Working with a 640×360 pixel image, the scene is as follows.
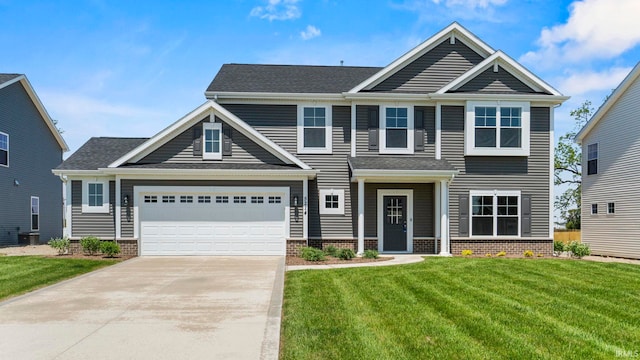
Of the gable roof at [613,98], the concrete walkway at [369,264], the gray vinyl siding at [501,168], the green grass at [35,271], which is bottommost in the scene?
the concrete walkway at [369,264]

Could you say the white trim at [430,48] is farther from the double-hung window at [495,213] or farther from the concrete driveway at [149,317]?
the concrete driveway at [149,317]

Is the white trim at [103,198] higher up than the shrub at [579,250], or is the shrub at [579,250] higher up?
the white trim at [103,198]

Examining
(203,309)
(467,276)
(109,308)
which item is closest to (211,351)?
(203,309)

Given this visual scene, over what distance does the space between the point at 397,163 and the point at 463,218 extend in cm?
320

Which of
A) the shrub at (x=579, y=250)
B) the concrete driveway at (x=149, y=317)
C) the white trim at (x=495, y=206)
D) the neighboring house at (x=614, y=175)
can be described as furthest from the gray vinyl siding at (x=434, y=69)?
the concrete driveway at (x=149, y=317)

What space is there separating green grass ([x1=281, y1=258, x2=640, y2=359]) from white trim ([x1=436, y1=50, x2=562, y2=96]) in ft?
24.4

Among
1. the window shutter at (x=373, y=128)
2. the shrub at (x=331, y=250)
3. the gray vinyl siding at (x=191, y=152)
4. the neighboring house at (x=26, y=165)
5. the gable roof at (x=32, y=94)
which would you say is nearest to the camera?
the shrub at (x=331, y=250)

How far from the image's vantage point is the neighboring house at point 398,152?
16141 mm

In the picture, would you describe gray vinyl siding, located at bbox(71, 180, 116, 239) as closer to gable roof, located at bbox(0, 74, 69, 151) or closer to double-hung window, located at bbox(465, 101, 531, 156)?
gable roof, located at bbox(0, 74, 69, 151)

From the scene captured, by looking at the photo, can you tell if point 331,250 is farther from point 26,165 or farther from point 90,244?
point 26,165

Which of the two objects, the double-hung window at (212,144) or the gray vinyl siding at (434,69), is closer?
the double-hung window at (212,144)

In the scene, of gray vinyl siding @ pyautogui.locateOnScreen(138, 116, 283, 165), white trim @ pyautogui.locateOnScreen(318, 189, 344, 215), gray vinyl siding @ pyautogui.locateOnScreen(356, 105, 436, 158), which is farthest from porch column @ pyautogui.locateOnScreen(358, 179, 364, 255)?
gray vinyl siding @ pyautogui.locateOnScreen(138, 116, 283, 165)

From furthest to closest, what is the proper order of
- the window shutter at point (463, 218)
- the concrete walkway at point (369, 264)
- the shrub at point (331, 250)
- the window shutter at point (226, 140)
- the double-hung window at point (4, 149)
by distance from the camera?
the double-hung window at point (4, 149) → the window shutter at point (463, 218) → the window shutter at point (226, 140) → the shrub at point (331, 250) → the concrete walkway at point (369, 264)

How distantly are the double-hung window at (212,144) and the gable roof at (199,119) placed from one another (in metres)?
0.52
